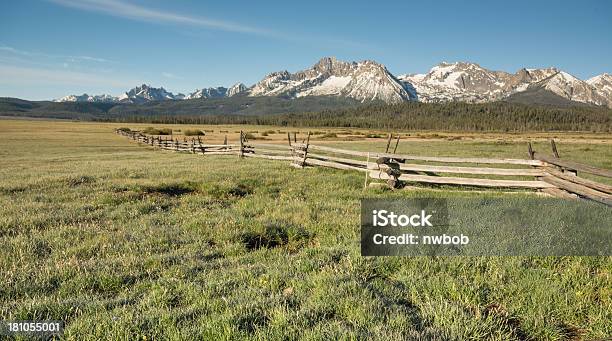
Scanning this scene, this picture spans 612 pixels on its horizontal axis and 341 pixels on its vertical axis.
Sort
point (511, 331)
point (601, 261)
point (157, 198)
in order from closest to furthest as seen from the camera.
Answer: point (511, 331), point (601, 261), point (157, 198)

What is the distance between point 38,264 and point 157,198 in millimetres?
5434

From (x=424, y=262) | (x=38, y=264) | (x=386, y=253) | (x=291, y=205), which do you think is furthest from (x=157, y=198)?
(x=424, y=262)

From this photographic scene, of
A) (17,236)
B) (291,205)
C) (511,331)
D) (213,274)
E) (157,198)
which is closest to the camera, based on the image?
(511,331)

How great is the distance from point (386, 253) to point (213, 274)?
277 cm

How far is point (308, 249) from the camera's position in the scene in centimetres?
644

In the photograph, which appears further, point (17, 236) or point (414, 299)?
point (17, 236)

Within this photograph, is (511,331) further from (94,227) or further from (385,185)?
(385,185)

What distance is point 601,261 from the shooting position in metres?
5.72

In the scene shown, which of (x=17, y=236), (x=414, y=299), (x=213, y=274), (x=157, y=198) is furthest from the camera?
(x=157, y=198)

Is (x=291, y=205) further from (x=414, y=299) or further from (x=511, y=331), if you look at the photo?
(x=511, y=331)

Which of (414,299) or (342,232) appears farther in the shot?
(342,232)

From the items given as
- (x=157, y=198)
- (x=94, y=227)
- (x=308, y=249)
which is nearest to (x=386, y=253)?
(x=308, y=249)

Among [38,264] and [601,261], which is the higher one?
[601,261]

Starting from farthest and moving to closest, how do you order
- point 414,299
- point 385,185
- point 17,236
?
1. point 385,185
2. point 17,236
3. point 414,299
